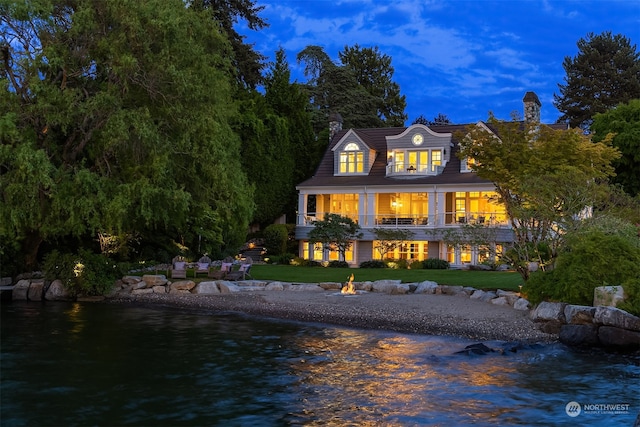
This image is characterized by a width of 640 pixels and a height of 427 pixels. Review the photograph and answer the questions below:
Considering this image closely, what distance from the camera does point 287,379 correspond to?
11.4 m

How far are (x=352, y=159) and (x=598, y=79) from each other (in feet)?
96.6

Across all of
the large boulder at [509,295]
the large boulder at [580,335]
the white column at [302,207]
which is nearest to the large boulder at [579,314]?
the large boulder at [580,335]

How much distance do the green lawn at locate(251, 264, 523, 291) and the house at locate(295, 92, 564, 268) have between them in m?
4.53

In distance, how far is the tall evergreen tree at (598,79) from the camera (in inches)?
2068

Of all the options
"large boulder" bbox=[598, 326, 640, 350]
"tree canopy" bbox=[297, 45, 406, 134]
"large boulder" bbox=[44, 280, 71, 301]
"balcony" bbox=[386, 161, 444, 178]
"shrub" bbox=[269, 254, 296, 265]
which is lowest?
"large boulder" bbox=[598, 326, 640, 350]

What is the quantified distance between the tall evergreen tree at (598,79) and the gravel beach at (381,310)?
40034mm

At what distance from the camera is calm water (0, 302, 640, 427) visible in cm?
935

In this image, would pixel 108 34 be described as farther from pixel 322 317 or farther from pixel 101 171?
pixel 322 317

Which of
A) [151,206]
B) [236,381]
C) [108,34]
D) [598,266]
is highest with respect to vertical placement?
[108,34]

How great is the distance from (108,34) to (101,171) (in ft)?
14.4

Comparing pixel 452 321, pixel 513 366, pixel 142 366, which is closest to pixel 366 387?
pixel 513 366

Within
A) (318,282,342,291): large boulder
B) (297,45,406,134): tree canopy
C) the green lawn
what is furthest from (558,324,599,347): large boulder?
(297,45,406,134): tree canopy

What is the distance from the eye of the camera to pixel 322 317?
58.4 ft

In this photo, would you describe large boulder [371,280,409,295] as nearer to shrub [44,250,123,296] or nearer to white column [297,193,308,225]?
shrub [44,250,123,296]
